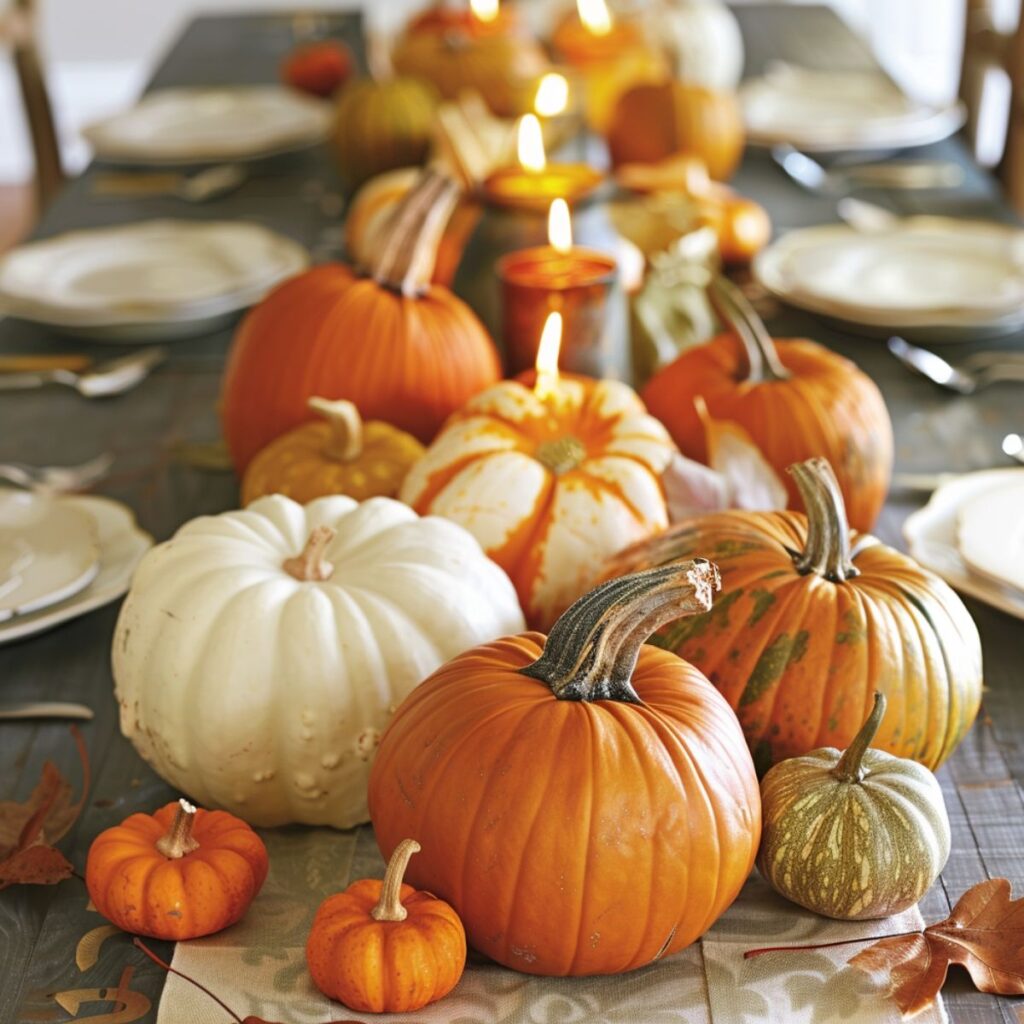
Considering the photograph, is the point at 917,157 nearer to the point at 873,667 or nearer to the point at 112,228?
the point at 112,228

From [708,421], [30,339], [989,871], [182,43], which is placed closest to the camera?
[989,871]

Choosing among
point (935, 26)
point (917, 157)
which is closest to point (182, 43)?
point (917, 157)

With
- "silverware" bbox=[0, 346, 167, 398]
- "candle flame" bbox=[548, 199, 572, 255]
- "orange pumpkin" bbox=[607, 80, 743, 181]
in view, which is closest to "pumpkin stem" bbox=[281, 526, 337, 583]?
"candle flame" bbox=[548, 199, 572, 255]

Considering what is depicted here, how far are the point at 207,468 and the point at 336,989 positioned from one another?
2.63ft

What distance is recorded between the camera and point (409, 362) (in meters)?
1.34

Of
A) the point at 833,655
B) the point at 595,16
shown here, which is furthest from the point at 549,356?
the point at 595,16

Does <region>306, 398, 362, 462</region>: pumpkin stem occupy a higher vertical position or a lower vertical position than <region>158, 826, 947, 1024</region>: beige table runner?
higher

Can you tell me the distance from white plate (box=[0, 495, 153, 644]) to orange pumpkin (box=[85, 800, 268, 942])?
1.11 feet

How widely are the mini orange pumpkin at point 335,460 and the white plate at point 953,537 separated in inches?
16.5

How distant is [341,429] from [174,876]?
47 cm

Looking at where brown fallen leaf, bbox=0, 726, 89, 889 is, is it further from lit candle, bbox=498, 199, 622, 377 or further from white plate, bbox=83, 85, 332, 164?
white plate, bbox=83, 85, 332, 164

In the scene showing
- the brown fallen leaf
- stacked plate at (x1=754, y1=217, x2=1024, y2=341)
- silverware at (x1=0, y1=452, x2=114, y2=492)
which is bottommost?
stacked plate at (x1=754, y1=217, x2=1024, y2=341)

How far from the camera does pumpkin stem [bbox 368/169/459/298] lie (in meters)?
1.35

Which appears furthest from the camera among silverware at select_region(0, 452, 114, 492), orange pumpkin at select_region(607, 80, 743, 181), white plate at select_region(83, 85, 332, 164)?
white plate at select_region(83, 85, 332, 164)
